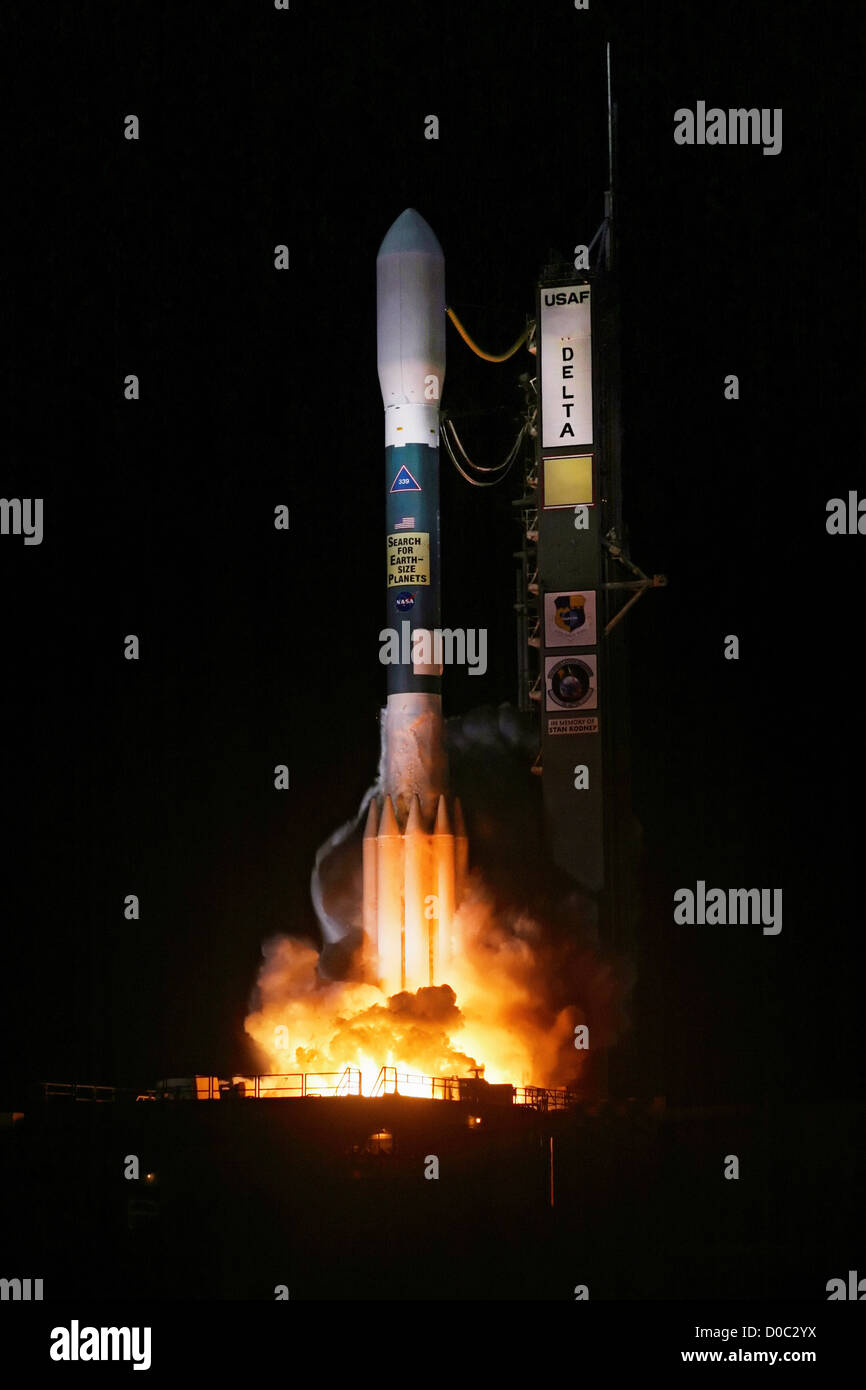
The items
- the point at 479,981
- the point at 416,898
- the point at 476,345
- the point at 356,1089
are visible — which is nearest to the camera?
the point at 356,1089

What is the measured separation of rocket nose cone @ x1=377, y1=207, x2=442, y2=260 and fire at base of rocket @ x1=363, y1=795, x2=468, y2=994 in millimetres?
13173

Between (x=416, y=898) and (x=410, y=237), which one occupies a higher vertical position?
(x=410, y=237)

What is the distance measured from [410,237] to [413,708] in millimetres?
11363

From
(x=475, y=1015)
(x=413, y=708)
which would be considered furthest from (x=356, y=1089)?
(x=413, y=708)

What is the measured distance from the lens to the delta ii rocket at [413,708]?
5409cm

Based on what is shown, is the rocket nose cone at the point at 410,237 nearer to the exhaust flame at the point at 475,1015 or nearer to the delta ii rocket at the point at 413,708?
the delta ii rocket at the point at 413,708

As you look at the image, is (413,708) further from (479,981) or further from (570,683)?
(479,981)

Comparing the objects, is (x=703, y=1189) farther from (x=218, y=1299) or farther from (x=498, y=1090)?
(x=218, y=1299)

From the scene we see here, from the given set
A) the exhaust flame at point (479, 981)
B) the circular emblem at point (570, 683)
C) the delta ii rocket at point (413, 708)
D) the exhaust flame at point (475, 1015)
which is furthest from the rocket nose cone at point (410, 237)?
the exhaust flame at point (475, 1015)

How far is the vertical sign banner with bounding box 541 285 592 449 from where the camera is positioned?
57156mm

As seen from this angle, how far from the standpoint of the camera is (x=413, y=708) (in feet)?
179

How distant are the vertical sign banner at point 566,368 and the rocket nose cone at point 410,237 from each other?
10.9 feet
